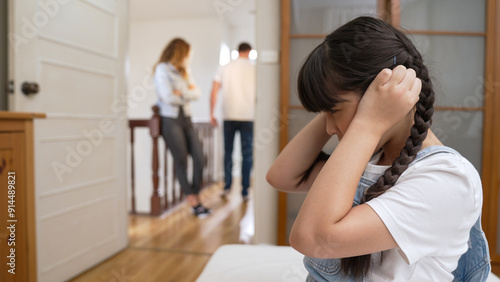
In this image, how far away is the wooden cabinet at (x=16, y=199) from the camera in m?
0.97

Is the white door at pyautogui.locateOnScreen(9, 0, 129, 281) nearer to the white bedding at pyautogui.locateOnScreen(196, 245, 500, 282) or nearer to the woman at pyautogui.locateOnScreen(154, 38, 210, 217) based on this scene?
the woman at pyautogui.locateOnScreen(154, 38, 210, 217)

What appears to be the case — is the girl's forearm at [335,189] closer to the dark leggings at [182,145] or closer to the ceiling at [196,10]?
the dark leggings at [182,145]

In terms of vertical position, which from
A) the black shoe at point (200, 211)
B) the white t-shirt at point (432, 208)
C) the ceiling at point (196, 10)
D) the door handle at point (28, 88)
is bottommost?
the black shoe at point (200, 211)

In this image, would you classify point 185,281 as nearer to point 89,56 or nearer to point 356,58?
point 89,56

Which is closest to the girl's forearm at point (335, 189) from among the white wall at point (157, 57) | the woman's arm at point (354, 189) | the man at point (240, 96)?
the woman's arm at point (354, 189)

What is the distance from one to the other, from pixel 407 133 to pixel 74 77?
5.81ft

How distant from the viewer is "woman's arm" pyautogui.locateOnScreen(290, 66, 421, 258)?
0.52 metres

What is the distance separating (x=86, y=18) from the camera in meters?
1.99

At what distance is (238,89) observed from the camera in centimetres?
345

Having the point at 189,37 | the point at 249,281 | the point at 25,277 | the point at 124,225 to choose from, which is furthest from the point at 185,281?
the point at 189,37

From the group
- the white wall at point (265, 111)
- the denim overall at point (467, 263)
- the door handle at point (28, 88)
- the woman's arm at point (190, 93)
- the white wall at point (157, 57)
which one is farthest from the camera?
the white wall at point (157, 57)

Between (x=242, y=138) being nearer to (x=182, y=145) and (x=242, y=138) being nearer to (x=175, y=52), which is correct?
(x=182, y=145)

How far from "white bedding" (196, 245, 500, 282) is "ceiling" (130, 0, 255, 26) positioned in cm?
440

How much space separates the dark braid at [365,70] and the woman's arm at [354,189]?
0.13 feet
